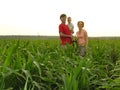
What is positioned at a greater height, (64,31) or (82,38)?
(64,31)

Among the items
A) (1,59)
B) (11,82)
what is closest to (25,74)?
(11,82)

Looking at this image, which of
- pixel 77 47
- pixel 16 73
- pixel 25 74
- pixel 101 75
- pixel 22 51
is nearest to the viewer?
pixel 16 73

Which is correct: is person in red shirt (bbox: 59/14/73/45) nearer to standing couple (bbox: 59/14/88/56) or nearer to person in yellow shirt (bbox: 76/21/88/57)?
standing couple (bbox: 59/14/88/56)

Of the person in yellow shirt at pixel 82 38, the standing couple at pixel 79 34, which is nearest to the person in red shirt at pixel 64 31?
the standing couple at pixel 79 34

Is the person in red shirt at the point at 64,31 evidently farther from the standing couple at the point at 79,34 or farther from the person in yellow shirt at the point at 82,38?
the person in yellow shirt at the point at 82,38

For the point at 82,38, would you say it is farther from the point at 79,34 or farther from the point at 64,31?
the point at 64,31

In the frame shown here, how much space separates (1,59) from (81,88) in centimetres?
96

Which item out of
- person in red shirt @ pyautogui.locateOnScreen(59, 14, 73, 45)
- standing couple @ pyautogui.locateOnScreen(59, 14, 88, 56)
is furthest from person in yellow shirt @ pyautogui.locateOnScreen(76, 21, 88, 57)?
person in red shirt @ pyautogui.locateOnScreen(59, 14, 73, 45)

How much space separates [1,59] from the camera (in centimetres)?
405

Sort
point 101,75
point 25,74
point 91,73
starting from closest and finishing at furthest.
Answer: point 25,74
point 91,73
point 101,75

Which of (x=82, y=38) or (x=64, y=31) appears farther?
(x=64, y=31)

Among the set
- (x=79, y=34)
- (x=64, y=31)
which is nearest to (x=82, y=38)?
(x=79, y=34)

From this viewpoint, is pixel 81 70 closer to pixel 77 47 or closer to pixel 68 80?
pixel 68 80

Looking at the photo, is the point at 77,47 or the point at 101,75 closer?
the point at 101,75
